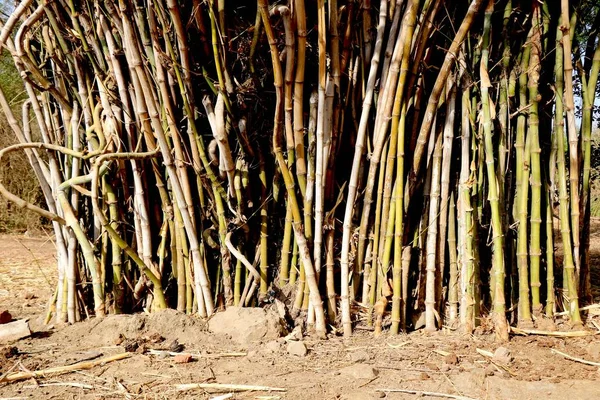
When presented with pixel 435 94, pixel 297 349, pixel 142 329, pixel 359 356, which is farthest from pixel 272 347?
pixel 435 94

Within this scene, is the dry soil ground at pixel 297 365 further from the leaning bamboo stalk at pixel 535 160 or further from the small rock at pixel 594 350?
the leaning bamboo stalk at pixel 535 160

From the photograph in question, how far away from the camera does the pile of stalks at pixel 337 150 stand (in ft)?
6.59

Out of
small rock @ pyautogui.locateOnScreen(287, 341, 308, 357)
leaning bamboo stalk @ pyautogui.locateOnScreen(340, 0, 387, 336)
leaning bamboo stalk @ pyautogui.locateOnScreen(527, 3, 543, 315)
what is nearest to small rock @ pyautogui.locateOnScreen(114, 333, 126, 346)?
small rock @ pyautogui.locateOnScreen(287, 341, 308, 357)

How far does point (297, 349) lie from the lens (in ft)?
6.31

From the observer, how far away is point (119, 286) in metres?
2.35

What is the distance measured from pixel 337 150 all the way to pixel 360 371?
0.92m

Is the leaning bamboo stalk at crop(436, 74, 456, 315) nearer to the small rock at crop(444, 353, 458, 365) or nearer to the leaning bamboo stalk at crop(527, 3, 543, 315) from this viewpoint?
the leaning bamboo stalk at crop(527, 3, 543, 315)

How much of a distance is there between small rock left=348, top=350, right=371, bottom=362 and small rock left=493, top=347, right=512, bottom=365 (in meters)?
0.47

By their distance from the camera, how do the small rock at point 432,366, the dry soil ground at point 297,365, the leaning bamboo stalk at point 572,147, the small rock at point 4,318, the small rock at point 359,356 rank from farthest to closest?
the small rock at point 4,318 → the leaning bamboo stalk at point 572,147 → the small rock at point 359,356 → the small rock at point 432,366 → the dry soil ground at point 297,365

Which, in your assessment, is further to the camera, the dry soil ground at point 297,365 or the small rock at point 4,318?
the small rock at point 4,318

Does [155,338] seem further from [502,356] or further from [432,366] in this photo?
[502,356]

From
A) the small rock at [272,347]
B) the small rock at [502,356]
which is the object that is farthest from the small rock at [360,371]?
the small rock at [502,356]

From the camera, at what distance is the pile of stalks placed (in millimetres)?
2008

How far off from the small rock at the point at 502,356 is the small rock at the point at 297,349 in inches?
28.0
